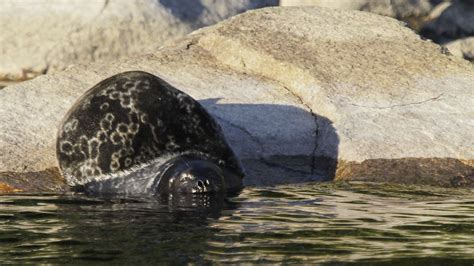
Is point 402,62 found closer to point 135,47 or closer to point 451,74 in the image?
point 451,74

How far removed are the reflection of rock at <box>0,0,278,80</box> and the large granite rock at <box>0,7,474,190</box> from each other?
3585mm

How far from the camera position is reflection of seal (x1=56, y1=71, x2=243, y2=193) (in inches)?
377

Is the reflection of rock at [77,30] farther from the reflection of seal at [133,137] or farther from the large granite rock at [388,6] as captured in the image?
the reflection of seal at [133,137]

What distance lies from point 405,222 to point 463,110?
332 centimetres

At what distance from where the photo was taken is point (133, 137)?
963 centimetres

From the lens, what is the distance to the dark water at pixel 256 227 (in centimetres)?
668

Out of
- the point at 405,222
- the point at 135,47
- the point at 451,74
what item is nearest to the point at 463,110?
the point at 451,74

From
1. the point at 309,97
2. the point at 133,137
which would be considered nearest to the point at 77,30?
the point at 309,97

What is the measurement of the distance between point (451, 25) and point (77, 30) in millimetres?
7119

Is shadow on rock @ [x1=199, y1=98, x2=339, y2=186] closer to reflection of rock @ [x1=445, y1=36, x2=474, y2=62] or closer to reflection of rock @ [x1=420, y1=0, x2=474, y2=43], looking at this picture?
reflection of rock @ [x1=445, y1=36, x2=474, y2=62]

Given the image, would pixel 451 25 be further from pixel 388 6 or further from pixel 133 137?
pixel 133 137

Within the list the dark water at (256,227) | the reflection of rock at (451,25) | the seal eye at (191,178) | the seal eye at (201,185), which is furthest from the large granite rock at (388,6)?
the seal eye at (201,185)

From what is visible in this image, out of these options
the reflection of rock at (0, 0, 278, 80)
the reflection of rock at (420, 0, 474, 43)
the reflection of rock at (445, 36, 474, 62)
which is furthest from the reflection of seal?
the reflection of rock at (420, 0, 474, 43)

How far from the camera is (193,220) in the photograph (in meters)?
7.91
